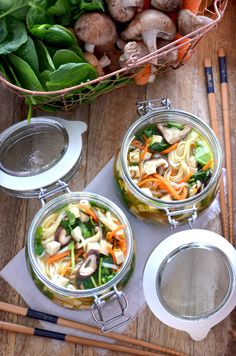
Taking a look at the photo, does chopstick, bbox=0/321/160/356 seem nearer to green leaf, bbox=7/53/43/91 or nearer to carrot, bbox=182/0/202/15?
green leaf, bbox=7/53/43/91

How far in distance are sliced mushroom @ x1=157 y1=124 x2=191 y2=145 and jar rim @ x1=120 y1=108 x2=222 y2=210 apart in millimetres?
13

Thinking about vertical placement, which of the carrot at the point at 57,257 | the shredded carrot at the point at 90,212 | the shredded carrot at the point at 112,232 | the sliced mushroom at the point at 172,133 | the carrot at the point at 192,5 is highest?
→ the carrot at the point at 192,5

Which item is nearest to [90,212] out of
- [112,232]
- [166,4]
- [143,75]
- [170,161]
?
[112,232]

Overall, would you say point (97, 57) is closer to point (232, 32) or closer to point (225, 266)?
point (232, 32)

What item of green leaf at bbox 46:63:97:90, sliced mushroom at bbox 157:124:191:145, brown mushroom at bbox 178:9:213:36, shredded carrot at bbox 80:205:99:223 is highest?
brown mushroom at bbox 178:9:213:36

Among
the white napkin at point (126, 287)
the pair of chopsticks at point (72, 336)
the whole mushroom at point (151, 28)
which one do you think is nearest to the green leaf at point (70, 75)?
the whole mushroom at point (151, 28)

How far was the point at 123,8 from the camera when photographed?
3.29 ft

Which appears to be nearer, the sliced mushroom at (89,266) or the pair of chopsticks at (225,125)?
the sliced mushroom at (89,266)

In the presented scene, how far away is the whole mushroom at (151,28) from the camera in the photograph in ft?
3.26

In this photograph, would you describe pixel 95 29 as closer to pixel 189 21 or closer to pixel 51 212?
pixel 189 21

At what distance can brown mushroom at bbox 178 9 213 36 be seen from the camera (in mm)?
997

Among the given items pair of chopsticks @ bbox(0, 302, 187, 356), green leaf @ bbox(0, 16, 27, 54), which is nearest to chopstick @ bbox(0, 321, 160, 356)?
pair of chopsticks @ bbox(0, 302, 187, 356)

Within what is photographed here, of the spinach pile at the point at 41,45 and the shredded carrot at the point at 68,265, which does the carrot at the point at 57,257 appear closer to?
the shredded carrot at the point at 68,265

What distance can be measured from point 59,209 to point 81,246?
82 millimetres
